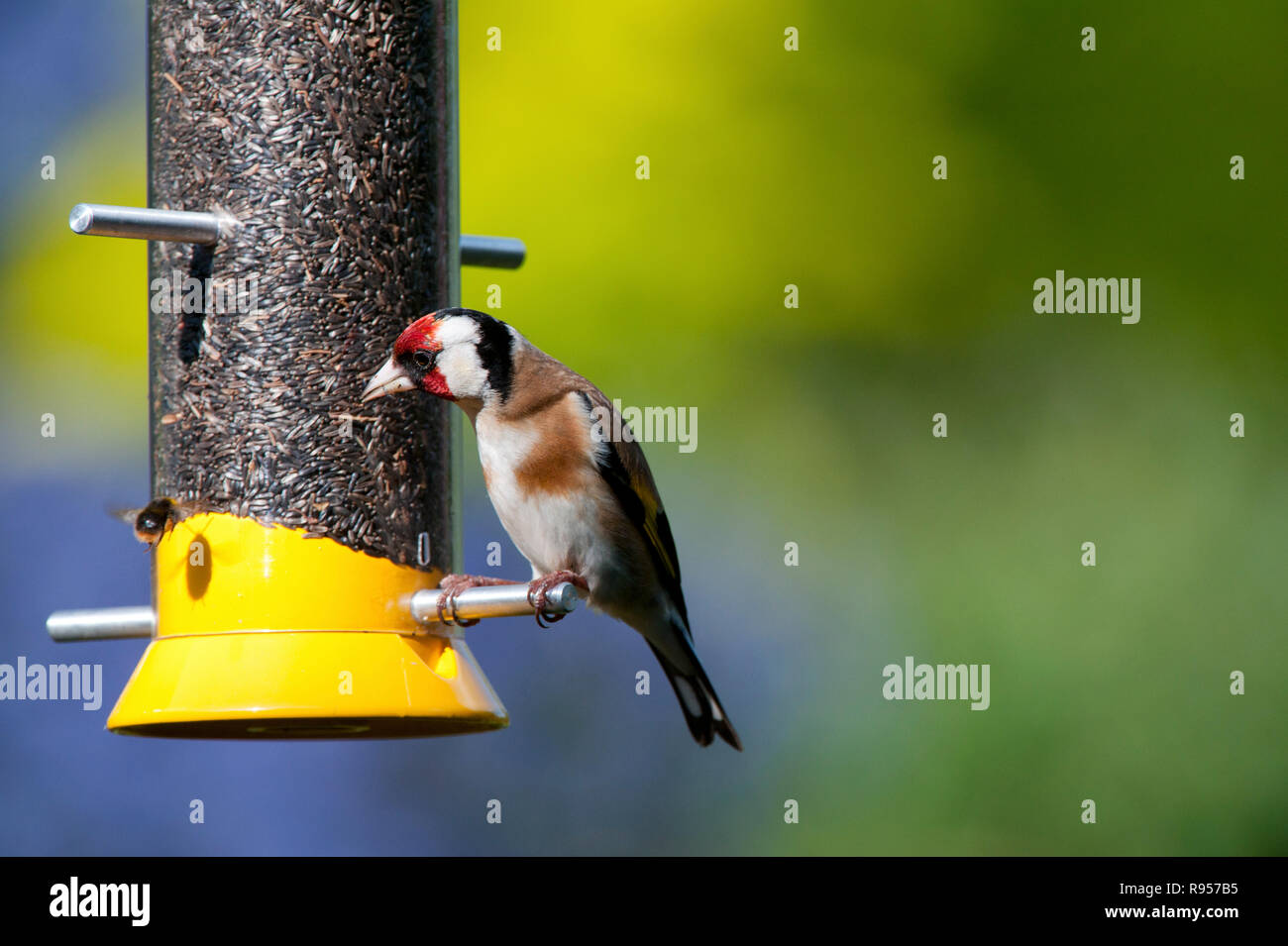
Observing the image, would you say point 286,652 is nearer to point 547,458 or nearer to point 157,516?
point 157,516

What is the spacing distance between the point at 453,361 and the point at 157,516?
1019mm

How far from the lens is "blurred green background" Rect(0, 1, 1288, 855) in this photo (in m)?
8.48

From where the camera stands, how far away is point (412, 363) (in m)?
5.18

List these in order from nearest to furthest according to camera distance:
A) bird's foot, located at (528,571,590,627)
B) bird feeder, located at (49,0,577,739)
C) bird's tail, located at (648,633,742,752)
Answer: bird's foot, located at (528,571,590,627) → bird feeder, located at (49,0,577,739) → bird's tail, located at (648,633,742,752)

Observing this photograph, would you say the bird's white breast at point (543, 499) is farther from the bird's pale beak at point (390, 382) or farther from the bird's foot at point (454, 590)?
the bird's pale beak at point (390, 382)

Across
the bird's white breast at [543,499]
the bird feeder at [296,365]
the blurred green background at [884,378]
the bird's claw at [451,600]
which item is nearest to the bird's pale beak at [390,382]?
the bird feeder at [296,365]

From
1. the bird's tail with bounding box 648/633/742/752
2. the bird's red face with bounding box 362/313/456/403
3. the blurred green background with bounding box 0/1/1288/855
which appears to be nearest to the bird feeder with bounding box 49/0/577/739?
the bird's red face with bounding box 362/313/456/403

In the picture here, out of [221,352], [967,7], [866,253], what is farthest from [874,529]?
[221,352]

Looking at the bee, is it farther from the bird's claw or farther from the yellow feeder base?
the bird's claw

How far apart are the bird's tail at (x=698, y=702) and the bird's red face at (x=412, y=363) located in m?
1.39

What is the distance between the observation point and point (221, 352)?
210 inches

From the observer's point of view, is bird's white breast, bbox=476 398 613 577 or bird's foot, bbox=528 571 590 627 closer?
bird's foot, bbox=528 571 590 627

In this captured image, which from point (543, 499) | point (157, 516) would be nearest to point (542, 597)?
point (543, 499)

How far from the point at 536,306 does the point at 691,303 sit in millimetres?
824
